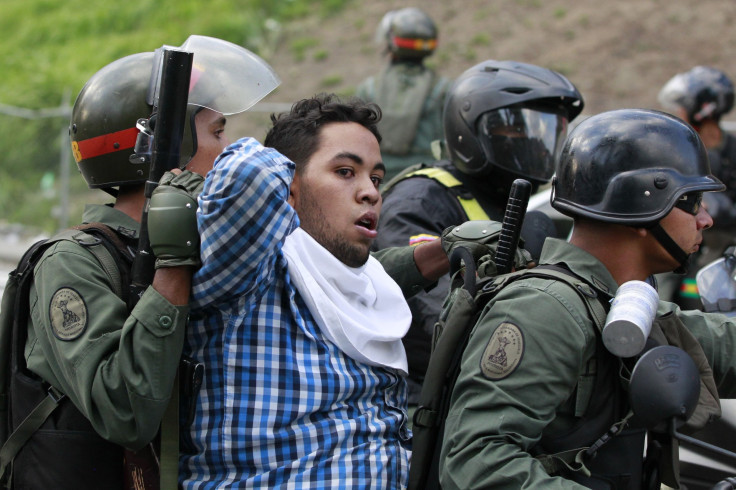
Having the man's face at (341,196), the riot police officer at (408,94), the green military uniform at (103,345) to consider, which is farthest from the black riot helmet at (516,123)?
the riot police officer at (408,94)

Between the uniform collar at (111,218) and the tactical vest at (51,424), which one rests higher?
the uniform collar at (111,218)

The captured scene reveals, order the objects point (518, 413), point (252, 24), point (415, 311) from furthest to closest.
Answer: point (252, 24), point (415, 311), point (518, 413)

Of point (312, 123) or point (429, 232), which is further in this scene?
point (429, 232)

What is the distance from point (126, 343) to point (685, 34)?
14892 millimetres

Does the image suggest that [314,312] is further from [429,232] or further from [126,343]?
[429,232]

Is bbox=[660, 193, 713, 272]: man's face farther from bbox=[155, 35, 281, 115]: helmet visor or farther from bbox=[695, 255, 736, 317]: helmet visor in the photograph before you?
bbox=[155, 35, 281, 115]: helmet visor

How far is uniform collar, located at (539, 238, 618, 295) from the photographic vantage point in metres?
2.52

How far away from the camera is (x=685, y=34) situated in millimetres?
15602

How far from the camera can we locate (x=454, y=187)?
4.14m

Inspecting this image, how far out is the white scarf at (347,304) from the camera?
2.57m

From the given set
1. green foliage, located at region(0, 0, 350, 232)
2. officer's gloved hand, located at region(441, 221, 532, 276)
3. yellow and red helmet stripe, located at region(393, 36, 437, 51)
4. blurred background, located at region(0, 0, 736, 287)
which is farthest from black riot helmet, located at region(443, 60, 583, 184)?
green foliage, located at region(0, 0, 350, 232)

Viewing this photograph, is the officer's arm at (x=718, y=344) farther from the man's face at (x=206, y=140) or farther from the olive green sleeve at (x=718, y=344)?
the man's face at (x=206, y=140)

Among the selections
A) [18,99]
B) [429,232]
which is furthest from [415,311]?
[18,99]

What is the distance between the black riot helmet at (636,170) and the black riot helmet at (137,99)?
0.96 m
